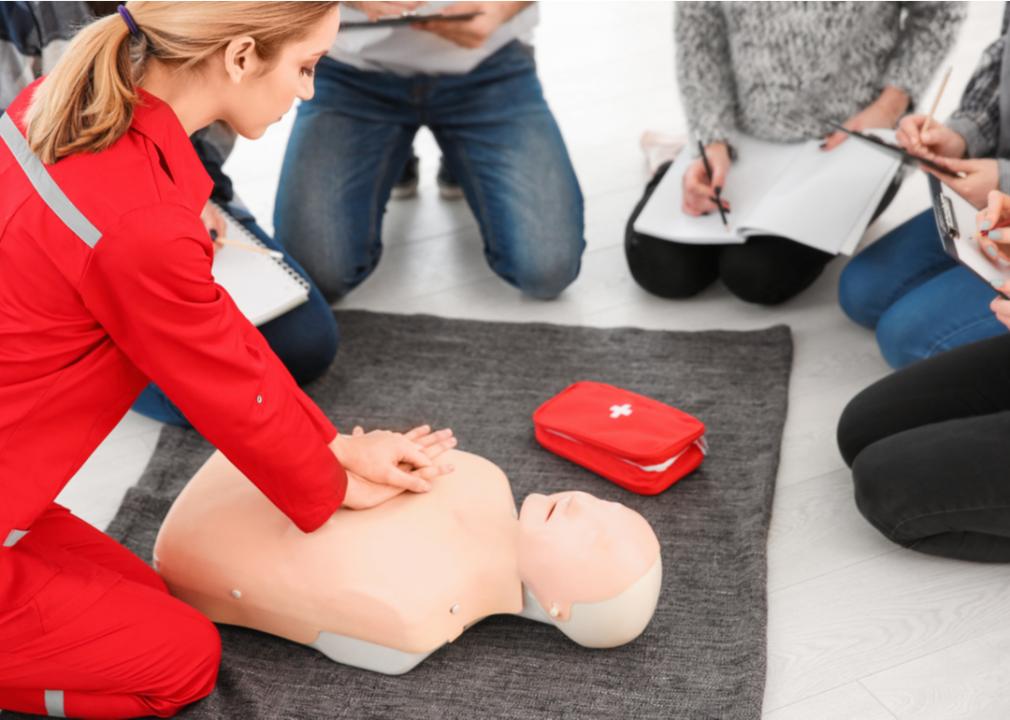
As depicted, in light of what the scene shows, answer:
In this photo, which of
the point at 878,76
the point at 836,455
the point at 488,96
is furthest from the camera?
the point at 488,96

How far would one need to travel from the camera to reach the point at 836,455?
56.8 inches

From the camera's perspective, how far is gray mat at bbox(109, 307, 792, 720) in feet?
3.73

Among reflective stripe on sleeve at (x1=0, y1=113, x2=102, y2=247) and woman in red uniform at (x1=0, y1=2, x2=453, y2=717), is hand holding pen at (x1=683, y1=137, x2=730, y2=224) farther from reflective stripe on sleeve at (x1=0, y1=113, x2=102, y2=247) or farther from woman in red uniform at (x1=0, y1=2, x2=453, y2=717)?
reflective stripe on sleeve at (x1=0, y1=113, x2=102, y2=247)

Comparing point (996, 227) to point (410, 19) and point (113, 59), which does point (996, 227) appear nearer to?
point (410, 19)

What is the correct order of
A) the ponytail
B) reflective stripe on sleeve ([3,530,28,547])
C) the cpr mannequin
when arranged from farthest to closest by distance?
1. the cpr mannequin
2. reflective stripe on sleeve ([3,530,28,547])
3. the ponytail

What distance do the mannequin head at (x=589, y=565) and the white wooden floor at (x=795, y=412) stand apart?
18 cm

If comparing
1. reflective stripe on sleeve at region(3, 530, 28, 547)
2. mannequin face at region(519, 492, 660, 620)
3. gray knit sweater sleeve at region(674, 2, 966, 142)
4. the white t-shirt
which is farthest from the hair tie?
gray knit sweater sleeve at region(674, 2, 966, 142)

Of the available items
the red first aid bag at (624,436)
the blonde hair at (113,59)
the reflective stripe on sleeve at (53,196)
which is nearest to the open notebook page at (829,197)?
the red first aid bag at (624,436)

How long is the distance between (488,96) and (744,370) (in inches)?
26.1

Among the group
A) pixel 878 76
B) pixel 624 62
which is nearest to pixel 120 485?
pixel 878 76

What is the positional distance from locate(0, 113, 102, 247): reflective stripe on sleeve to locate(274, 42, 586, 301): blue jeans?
882 millimetres

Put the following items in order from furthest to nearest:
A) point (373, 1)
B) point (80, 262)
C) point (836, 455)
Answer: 1. point (373, 1)
2. point (836, 455)
3. point (80, 262)

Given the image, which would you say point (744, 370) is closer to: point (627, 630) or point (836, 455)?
point (836, 455)

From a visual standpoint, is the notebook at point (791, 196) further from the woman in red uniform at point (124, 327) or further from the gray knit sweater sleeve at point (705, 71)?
the woman in red uniform at point (124, 327)
